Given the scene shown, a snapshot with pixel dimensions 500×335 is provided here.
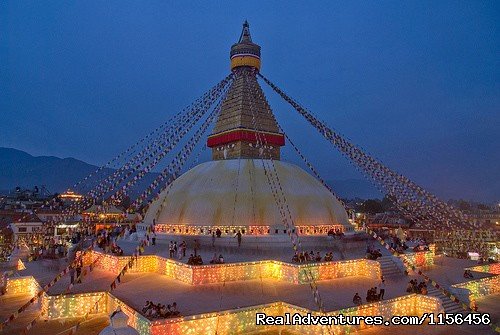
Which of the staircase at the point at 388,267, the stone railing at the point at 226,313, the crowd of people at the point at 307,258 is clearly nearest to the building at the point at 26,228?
the stone railing at the point at 226,313

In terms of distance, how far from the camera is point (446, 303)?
40.3 feet

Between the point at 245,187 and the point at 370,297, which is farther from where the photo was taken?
the point at 245,187

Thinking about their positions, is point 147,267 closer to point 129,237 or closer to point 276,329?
point 129,237

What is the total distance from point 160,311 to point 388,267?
30.9 ft

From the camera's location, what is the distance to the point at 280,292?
12250 mm

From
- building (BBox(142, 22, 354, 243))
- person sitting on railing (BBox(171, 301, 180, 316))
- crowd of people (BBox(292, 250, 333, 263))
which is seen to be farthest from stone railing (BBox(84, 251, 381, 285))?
person sitting on railing (BBox(171, 301, 180, 316))

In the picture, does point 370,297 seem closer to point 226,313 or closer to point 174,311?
point 226,313

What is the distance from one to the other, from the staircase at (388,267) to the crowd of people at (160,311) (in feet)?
28.0

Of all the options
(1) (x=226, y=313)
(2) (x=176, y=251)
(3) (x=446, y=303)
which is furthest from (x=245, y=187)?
(3) (x=446, y=303)

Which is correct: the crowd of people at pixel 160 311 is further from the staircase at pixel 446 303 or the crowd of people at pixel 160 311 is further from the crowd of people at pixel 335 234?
the crowd of people at pixel 335 234

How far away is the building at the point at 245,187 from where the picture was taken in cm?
1786

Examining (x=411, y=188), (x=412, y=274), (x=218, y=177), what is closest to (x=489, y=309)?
(x=412, y=274)

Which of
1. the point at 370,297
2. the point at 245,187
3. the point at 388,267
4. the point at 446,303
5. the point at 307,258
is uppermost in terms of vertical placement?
the point at 245,187

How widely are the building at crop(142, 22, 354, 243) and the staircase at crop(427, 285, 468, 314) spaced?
252 inches
